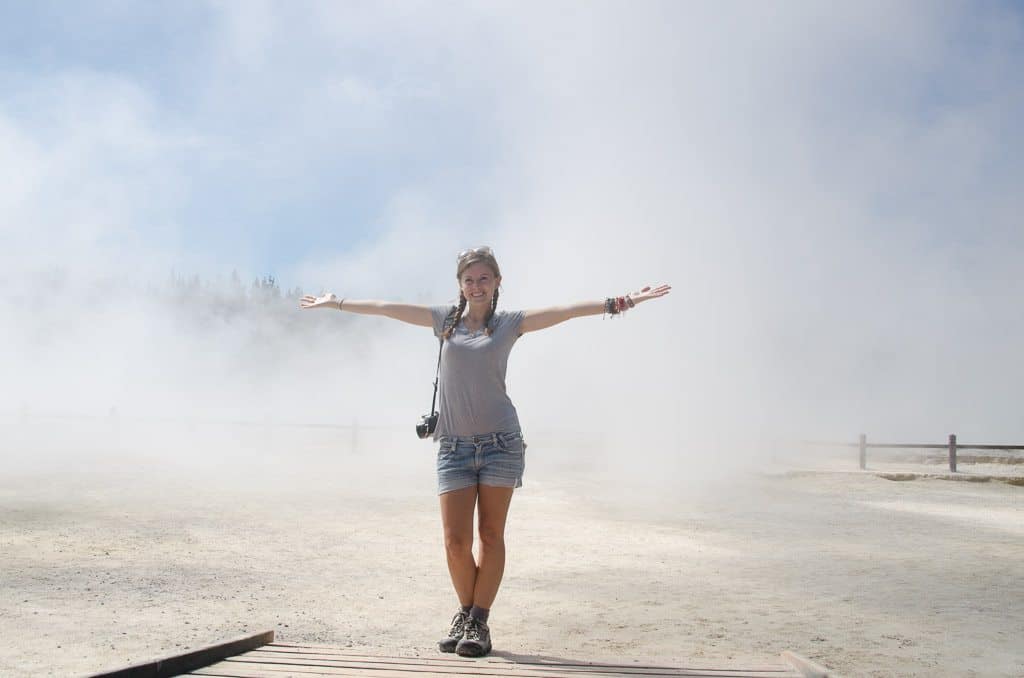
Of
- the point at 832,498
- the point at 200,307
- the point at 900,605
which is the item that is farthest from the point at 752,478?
the point at 200,307

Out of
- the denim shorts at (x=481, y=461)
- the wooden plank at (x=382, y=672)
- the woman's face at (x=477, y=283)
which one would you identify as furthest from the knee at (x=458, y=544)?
the woman's face at (x=477, y=283)

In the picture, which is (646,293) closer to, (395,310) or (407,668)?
(395,310)

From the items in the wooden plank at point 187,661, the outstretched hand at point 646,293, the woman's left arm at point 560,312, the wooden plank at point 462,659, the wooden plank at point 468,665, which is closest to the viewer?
the wooden plank at point 187,661

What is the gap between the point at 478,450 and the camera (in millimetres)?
3551

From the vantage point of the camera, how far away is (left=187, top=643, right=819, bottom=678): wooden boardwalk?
2.98 meters

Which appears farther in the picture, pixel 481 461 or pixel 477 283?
pixel 477 283

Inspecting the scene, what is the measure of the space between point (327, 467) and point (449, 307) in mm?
14037

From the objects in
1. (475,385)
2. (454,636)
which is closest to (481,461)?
(475,385)

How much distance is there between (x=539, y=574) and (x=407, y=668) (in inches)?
137

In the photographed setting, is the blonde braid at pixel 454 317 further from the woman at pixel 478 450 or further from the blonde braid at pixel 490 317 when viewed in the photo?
the blonde braid at pixel 490 317

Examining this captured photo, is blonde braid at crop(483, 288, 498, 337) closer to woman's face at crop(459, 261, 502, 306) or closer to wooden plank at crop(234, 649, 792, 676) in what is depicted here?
woman's face at crop(459, 261, 502, 306)

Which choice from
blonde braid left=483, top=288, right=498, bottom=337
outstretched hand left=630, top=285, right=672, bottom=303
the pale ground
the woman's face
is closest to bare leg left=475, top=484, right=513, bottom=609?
the pale ground

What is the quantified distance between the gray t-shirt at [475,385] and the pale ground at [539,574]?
1.04 m

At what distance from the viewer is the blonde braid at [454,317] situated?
374cm
